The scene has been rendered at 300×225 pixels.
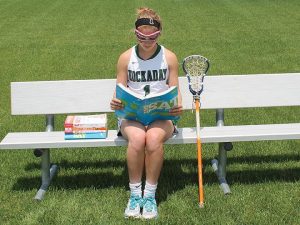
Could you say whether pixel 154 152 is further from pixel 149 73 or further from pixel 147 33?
pixel 147 33

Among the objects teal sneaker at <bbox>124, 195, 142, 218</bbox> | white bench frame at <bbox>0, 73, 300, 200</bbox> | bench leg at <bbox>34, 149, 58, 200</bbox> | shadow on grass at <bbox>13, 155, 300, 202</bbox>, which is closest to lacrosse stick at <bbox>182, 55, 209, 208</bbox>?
white bench frame at <bbox>0, 73, 300, 200</bbox>

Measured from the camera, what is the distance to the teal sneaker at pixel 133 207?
4170 mm

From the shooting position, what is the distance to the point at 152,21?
4.33 metres

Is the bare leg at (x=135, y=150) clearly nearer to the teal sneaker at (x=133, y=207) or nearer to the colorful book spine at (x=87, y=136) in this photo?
the teal sneaker at (x=133, y=207)

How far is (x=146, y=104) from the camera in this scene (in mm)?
4199

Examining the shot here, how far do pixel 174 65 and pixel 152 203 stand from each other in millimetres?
1177

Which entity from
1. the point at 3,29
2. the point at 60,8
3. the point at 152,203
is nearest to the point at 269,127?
the point at 152,203

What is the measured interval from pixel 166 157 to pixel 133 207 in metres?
1.37

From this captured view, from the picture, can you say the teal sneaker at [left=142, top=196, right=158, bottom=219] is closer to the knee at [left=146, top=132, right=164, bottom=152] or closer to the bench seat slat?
the knee at [left=146, top=132, right=164, bottom=152]

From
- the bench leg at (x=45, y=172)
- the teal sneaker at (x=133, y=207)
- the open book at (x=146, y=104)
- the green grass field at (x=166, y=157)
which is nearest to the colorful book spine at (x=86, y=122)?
the open book at (x=146, y=104)

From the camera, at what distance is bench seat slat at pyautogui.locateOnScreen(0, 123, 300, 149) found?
14.8 feet

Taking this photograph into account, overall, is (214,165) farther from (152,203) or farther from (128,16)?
(128,16)

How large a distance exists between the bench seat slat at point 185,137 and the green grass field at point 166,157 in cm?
45

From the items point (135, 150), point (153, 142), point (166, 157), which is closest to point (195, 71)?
point (153, 142)
